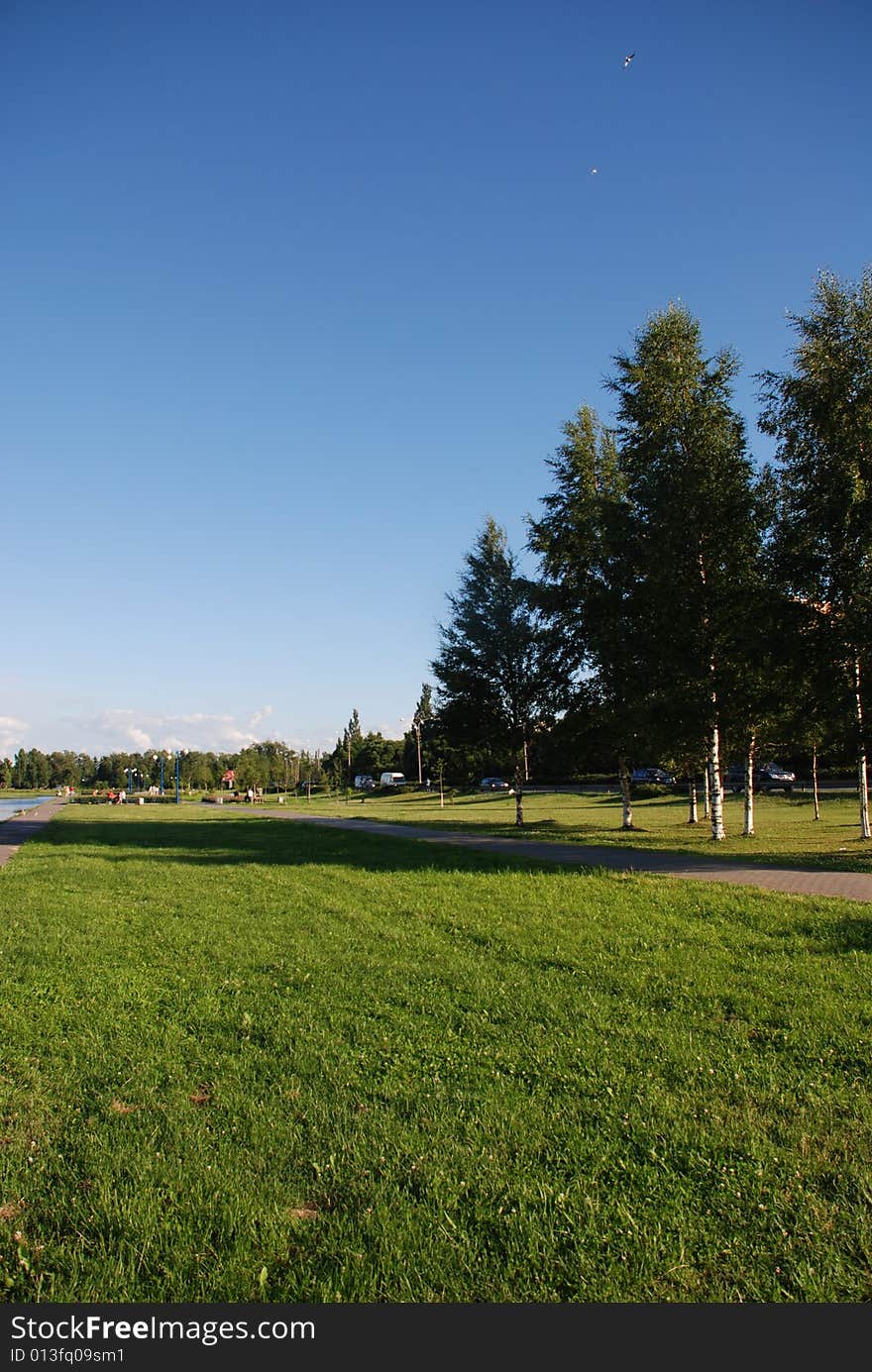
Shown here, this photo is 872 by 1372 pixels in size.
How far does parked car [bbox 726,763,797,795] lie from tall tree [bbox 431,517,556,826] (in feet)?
103

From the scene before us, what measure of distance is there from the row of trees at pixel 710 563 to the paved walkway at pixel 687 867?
4.26 m

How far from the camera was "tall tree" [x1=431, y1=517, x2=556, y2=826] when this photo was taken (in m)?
27.5

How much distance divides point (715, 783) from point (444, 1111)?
1836cm

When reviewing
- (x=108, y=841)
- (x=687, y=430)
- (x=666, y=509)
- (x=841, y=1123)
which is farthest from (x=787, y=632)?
(x=108, y=841)

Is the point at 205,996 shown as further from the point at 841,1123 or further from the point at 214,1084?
the point at 841,1123

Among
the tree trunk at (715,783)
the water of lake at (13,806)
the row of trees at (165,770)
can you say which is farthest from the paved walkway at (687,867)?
the row of trees at (165,770)

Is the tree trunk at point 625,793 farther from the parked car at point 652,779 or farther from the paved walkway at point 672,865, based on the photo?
the parked car at point 652,779

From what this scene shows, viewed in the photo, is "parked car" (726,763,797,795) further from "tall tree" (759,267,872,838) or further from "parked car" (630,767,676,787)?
"tall tree" (759,267,872,838)

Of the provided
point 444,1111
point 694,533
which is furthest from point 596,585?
point 444,1111

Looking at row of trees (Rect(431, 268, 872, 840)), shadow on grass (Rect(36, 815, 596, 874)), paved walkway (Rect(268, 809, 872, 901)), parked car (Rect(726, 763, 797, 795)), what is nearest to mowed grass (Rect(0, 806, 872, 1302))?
paved walkway (Rect(268, 809, 872, 901))

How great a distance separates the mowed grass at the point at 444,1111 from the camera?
3000 millimetres

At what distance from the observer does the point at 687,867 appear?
45.5 ft

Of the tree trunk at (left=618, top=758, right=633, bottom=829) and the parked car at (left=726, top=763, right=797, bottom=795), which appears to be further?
the parked car at (left=726, top=763, right=797, bottom=795)

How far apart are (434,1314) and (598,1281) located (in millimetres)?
633
